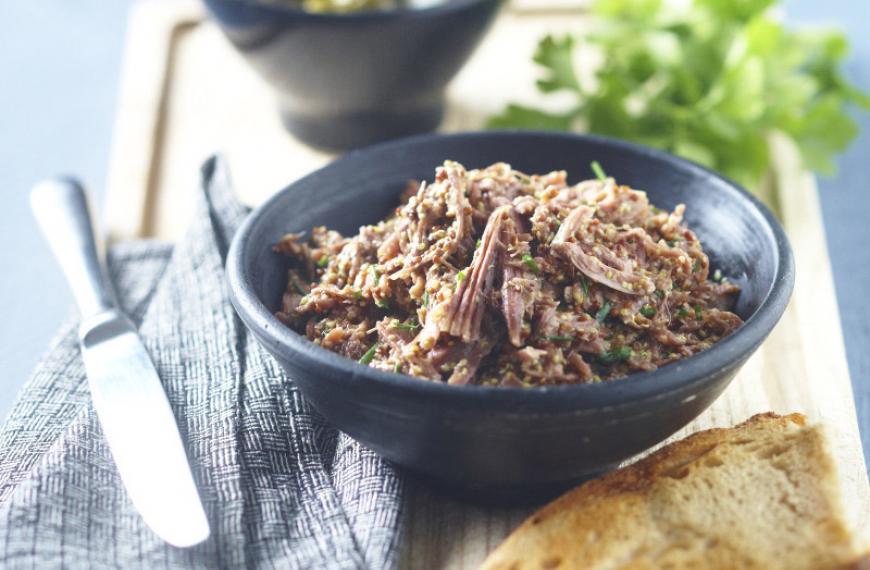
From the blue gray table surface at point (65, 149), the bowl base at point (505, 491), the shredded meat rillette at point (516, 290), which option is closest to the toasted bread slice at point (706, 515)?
the bowl base at point (505, 491)

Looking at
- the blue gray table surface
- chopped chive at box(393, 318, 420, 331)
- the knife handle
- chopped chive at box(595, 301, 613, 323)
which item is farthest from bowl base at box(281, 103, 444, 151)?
chopped chive at box(595, 301, 613, 323)

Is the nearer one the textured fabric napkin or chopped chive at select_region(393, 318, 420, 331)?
the textured fabric napkin

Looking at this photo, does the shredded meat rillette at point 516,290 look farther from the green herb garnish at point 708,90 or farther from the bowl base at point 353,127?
the bowl base at point 353,127

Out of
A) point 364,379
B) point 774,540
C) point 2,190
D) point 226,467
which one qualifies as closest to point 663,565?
point 774,540

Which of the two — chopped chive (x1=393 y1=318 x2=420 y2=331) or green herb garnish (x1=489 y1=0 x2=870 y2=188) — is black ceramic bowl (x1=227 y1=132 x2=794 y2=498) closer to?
chopped chive (x1=393 y1=318 x2=420 y2=331)

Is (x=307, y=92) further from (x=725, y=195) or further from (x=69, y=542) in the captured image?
(x=69, y=542)

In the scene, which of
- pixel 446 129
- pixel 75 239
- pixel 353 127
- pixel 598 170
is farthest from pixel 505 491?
pixel 446 129
